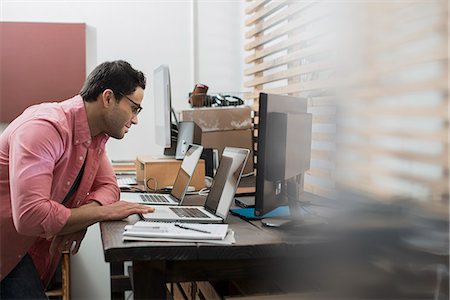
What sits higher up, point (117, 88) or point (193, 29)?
point (193, 29)

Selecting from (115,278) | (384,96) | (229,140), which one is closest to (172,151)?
(229,140)

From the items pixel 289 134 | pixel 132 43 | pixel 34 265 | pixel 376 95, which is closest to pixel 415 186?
pixel 376 95

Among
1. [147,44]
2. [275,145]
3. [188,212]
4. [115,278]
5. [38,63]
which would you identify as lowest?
[115,278]

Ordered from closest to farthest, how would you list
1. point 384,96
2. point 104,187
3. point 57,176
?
point 384,96 < point 57,176 < point 104,187

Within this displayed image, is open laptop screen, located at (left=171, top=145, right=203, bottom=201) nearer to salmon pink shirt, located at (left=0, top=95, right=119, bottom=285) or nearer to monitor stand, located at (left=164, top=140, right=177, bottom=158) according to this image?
salmon pink shirt, located at (left=0, top=95, right=119, bottom=285)

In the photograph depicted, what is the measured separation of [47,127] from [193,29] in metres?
2.29

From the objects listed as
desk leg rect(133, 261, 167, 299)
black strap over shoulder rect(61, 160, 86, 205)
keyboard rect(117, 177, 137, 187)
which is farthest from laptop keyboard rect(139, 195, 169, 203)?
desk leg rect(133, 261, 167, 299)

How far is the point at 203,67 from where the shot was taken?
3.79 metres

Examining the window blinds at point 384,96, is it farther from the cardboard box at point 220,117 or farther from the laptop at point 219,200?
the cardboard box at point 220,117

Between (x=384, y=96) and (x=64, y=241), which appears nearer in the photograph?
(x=384, y=96)

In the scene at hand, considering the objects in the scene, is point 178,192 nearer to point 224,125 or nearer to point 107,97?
point 107,97

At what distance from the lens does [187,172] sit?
222 cm

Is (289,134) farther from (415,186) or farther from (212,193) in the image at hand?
(415,186)

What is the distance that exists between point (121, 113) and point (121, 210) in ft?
1.32
